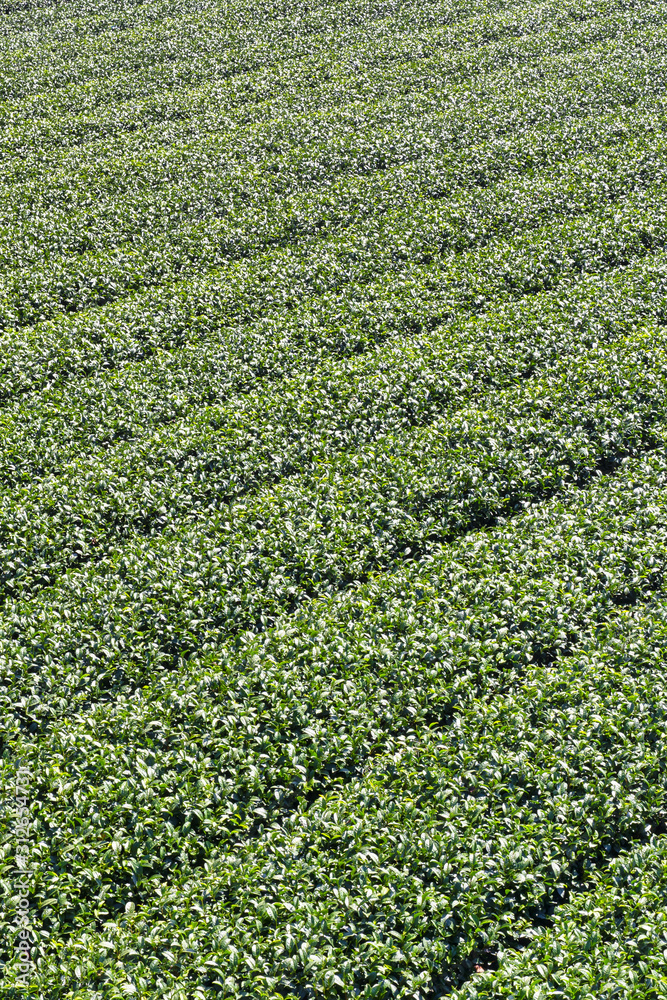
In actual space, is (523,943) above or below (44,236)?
below

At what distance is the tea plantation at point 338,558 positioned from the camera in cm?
698

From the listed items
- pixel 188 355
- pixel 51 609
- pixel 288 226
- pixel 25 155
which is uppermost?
pixel 25 155

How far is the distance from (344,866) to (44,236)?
50.6 ft

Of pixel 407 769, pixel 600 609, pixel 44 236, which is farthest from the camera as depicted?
pixel 44 236

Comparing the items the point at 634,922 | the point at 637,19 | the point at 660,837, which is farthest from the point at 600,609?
the point at 637,19

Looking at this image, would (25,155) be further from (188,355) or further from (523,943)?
(523,943)

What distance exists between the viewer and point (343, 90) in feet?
79.9

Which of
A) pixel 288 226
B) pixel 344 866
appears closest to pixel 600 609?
pixel 344 866

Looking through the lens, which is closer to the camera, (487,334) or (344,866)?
(344,866)

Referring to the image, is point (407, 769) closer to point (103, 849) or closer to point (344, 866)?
point (344, 866)

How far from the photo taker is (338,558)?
417 inches

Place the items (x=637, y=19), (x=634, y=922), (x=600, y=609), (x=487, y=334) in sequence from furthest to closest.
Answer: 1. (x=637, y=19)
2. (x=487, y=334)
3. (x=600, y=609)
4. (x=634, y=922)

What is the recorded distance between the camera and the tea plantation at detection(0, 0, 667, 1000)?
275 inches

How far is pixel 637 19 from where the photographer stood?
2759 cm
